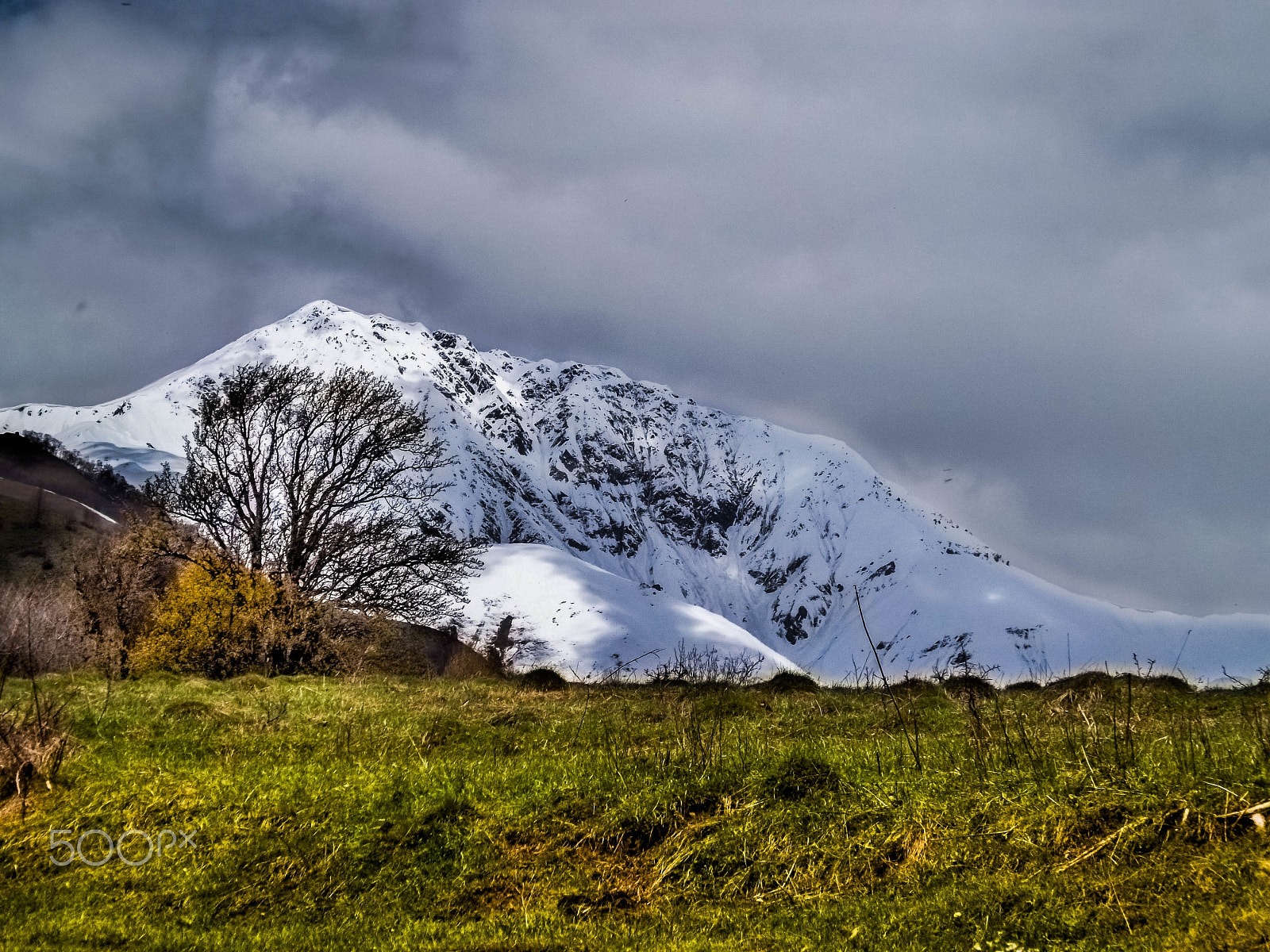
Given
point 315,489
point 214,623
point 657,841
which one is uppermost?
point 315,489

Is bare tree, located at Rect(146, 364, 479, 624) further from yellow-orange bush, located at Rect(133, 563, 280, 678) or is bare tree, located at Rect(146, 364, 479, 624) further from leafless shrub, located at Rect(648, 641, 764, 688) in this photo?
leafless shrub, located at Rect(648, 641, 764, 688)

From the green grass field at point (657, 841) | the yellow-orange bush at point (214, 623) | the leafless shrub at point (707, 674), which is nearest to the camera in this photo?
the green grass field at point (657, 841)

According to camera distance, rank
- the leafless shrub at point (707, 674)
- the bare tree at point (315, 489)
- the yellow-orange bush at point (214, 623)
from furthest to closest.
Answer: the bare tree at point (315, 489) < the yellow-orange bush at point (214, 623) < the leafless shrub at point (707, 674)

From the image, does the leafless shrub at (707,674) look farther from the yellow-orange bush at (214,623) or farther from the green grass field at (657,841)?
the yellow-orange bush at (214,623)

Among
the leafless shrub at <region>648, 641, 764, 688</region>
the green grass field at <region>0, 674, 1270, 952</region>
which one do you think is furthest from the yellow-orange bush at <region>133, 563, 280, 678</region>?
the green grass field at <region>0, 674, 1270, 952</region>

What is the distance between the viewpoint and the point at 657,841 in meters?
7.89

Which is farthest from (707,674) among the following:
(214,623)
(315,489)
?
(315,489)

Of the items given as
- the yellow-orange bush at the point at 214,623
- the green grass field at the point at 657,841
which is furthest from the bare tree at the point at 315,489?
the green grass field at the point at 657,841

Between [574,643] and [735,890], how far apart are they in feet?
149

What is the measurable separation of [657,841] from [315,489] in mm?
27914

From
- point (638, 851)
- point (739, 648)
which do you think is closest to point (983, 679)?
point (638, 851)

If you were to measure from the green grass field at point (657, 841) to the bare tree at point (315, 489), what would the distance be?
2152cm

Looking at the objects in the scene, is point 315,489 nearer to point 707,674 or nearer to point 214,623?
point 214,623

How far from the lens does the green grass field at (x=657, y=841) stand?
5.92 m
